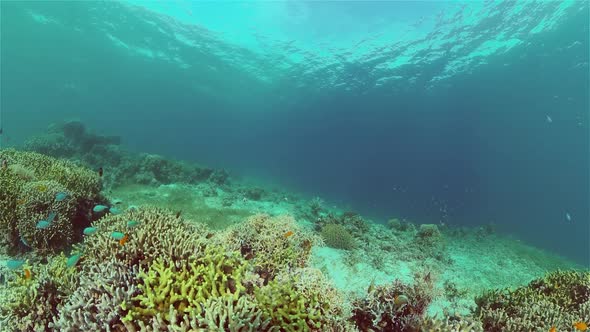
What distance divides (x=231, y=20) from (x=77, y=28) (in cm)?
3168

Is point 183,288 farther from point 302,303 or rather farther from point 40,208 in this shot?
point 40,208

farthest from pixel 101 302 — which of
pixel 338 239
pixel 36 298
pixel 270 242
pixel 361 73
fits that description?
pixel 361 73

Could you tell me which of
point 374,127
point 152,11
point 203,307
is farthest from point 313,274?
point 374,127

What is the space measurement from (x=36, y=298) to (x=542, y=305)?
9.82 metres

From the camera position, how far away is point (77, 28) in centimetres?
4903

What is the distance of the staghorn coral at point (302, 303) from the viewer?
3.93 metres

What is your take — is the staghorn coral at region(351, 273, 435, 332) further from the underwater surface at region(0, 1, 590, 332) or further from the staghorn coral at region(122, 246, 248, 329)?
the staghorn coral at region(122, 246, 248, 329)

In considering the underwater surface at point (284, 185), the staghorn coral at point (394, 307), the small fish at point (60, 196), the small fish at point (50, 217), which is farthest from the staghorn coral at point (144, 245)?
the staghorn coral at point (394, 307)

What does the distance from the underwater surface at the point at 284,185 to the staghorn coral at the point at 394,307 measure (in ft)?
0.13

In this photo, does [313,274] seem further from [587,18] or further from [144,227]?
[587,18]

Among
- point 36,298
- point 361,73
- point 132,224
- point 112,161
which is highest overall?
point 361,73

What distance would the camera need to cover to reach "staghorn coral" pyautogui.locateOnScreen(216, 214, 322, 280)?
6152mm

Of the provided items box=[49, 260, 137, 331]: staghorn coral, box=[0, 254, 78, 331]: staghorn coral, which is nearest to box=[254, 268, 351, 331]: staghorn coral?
box=[49, 260, 137, 331]: staghorn coral

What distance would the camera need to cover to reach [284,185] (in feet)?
175
